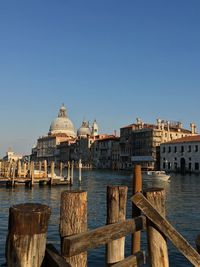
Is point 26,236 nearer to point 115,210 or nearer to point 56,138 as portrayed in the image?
point 115,210

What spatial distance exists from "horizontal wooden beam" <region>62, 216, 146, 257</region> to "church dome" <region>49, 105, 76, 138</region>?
132126 millimetres

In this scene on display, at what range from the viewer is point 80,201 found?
3365 millimetres

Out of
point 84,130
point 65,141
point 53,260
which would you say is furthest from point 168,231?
point 84,130

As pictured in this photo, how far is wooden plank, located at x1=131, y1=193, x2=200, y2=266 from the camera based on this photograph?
138 inches

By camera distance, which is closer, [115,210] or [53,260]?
[53,260]

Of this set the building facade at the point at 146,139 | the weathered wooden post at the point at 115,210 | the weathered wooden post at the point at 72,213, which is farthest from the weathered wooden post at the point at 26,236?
the building facade at the point at 146,139

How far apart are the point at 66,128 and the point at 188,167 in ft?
248

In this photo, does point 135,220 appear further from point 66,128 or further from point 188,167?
point 66,128

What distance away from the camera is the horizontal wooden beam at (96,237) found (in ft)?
9.84

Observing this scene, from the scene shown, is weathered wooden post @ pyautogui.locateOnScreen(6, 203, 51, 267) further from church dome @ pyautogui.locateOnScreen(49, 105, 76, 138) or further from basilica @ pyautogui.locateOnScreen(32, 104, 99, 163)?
church dome @ pyautogui.locateOnScreen(49, 105, 76, 138)

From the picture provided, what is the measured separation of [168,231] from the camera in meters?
3.53

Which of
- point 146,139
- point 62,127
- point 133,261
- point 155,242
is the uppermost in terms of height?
point 62,127

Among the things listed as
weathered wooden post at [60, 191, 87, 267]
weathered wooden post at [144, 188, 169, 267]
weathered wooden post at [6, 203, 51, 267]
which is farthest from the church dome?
weathered wooden post at [6, 203, 51, 267]

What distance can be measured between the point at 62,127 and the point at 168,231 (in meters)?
134
